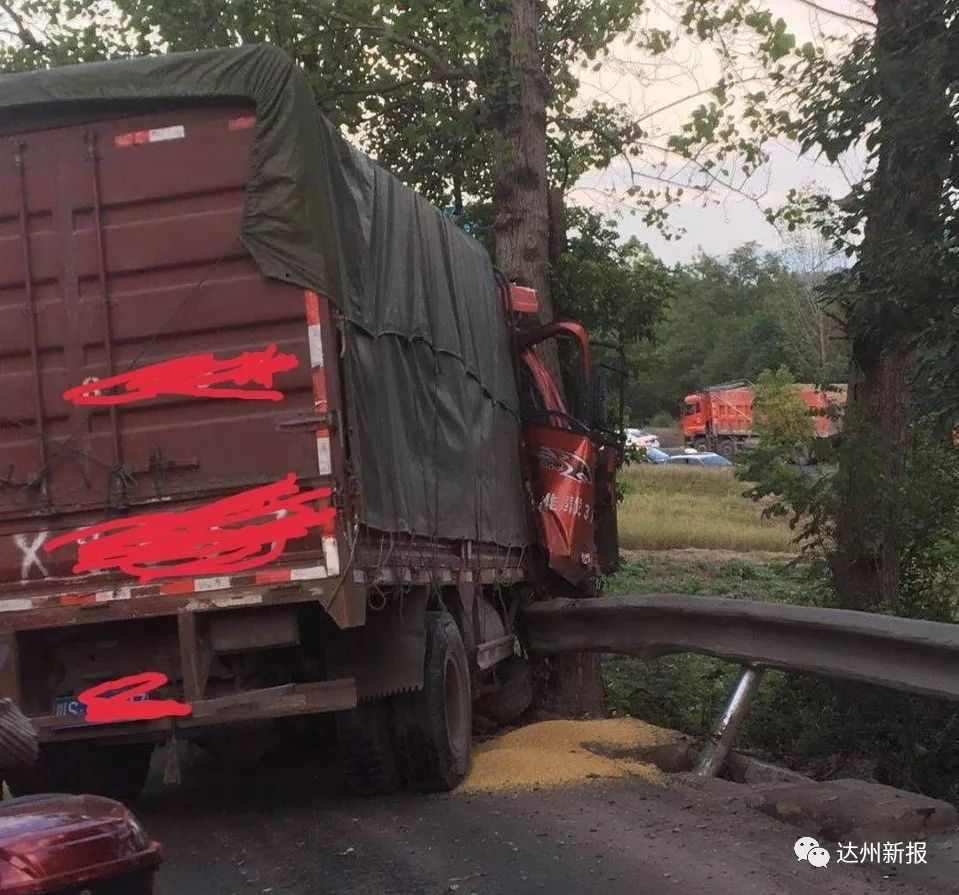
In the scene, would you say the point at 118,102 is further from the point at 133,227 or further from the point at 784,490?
the point at 784,490

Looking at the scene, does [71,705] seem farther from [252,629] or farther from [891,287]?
[891,287]

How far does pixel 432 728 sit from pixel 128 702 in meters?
1.64

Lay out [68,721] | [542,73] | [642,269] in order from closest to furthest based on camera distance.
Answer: [68,721], [542,73], [642,269]

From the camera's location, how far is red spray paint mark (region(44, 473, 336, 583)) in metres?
6.19

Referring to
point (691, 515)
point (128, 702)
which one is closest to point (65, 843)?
point (128, 702)

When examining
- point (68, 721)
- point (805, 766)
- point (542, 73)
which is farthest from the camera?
point (542, 73)

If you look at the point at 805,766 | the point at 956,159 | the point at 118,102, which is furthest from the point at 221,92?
the point at 805,766

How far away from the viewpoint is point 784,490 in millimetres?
10258

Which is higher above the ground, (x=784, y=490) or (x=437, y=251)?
(x=437, y=251)

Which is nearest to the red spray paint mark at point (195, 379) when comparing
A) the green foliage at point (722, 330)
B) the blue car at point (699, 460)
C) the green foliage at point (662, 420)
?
the blue car at point (699, 460)

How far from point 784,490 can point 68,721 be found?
590 cm

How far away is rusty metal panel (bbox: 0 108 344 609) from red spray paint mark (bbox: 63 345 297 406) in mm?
38

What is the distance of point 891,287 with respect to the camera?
26.6ft

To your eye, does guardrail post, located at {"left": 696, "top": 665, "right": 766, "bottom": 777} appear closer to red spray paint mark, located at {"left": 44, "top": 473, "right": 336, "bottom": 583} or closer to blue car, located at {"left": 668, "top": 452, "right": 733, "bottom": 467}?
red spray paint mark, located at {"left": 44, "top": 473, "right": 336, "bottom": 583}
